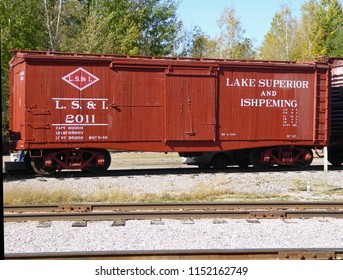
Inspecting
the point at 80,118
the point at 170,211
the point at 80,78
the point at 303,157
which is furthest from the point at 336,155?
the point at 170,211

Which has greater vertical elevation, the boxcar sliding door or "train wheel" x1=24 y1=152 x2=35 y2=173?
the boxcar sliding door

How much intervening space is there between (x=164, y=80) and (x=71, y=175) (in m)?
4.23

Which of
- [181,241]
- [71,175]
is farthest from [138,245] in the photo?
[71,175]

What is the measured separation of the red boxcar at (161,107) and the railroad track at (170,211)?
5.65 meters

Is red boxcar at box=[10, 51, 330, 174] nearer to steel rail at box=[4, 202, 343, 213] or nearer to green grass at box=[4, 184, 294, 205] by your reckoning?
green grass at box=[4, 184, 294, 205]

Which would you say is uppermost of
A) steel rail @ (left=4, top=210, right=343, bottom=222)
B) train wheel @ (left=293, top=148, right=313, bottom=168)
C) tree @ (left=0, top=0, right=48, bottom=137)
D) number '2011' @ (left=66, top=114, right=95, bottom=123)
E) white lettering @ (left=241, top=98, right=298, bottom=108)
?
tree @ (left=0, top=0, right=48, bottom=137)

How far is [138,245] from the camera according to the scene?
318 inches

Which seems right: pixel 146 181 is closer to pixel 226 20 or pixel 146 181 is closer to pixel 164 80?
pixel 164 80

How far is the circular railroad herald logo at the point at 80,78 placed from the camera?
1669cm

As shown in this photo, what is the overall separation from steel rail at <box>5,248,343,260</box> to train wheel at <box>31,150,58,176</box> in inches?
401

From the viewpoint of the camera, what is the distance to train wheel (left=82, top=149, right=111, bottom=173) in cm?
1708

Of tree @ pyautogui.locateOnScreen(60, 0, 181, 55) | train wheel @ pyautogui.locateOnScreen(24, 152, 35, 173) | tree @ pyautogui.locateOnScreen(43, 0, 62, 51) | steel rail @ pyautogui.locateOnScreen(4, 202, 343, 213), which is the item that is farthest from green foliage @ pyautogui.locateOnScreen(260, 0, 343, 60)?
steel rail @ pyautogui.locateOnScreen(4, 202, 343, 213)

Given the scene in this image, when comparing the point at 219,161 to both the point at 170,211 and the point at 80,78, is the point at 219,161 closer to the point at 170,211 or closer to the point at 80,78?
the point at 80,78

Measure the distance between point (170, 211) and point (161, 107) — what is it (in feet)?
23.6
